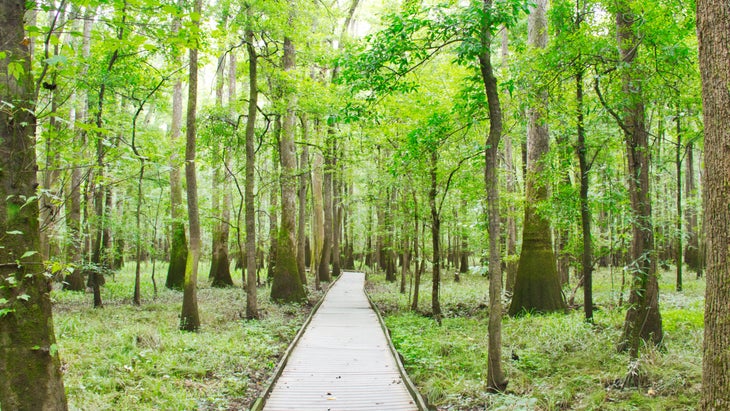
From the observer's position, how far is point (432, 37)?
5332mm

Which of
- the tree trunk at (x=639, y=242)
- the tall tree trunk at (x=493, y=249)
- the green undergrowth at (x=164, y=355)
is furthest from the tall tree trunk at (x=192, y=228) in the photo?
the tree trunk at (x=639, y=242)

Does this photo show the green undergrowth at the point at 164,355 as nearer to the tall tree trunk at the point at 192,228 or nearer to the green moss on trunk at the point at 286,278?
the tall tree trunk at the point at 192,228

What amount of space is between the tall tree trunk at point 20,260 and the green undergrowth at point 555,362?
428cm

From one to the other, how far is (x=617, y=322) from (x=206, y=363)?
7480 mm

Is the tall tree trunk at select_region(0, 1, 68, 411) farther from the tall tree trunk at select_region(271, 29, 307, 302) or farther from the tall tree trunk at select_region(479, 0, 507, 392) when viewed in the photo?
the tall tree trunk at select_region(271, 29, 307, 302)

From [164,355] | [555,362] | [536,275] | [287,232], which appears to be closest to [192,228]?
[164,355]

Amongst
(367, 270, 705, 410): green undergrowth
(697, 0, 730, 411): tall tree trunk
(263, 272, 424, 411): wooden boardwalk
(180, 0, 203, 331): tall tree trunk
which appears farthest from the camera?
(180, 0, 203, 331): tall tree trunk

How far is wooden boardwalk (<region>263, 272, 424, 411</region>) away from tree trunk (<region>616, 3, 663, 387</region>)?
3.35 meters

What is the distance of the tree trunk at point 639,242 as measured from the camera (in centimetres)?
593

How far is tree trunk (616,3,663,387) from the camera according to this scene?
5.93 meters

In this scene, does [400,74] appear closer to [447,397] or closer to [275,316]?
[447,397]

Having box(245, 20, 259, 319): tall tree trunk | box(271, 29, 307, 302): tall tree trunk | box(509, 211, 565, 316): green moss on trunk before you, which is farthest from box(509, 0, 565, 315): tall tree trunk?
box(271, 29, 307, 302): tall tree trunk

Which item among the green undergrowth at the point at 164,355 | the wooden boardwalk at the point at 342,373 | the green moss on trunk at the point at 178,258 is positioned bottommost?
the wooden boardwalk at the point at 342,373

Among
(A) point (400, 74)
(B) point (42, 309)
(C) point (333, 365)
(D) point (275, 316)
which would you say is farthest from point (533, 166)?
(B) point (42, 309)
